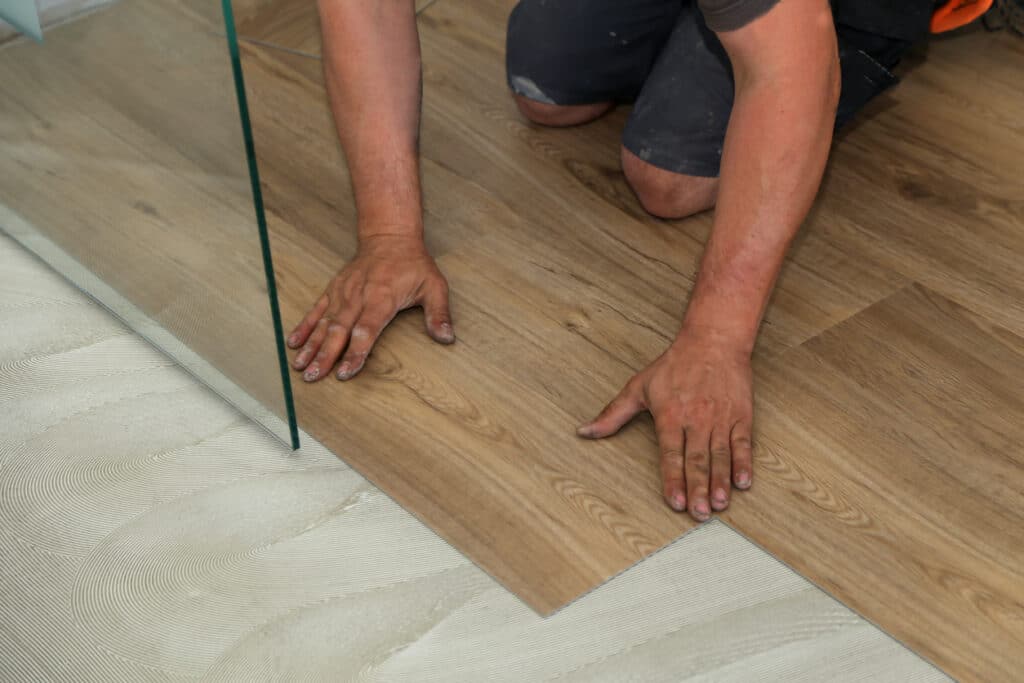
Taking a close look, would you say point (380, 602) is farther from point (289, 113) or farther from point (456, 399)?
point (289, 113)

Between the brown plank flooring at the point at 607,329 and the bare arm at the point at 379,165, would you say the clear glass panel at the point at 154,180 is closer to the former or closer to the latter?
the brown plank flooring at the point at 607,329

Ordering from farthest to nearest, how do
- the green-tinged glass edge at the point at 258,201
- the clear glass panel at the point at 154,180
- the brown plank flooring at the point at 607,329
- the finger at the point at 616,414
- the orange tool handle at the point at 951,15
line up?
the orange tool handle at the point at 951,15 → the finger at the point at 616,414 → the brown plank flooring at the point at 607,329 → the clear glass panel at the point at 154,180 → the green-tinged glass edge at the point at 258,201

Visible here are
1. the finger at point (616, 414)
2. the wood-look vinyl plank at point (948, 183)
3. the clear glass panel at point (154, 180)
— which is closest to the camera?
the clear glass panel at point (154, 180)

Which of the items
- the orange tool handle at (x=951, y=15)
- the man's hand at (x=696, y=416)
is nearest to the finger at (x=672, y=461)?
the man's hand at (x=696, y=416)

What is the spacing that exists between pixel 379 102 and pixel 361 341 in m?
0.32

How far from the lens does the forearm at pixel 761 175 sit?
1.32 metres

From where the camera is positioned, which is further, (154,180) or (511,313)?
(511,313)

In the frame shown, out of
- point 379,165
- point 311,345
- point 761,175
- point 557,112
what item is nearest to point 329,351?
point 311,345

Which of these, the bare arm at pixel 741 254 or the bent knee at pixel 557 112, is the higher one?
the bare arm at pixel 741 254

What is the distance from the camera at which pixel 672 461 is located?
1.31 m

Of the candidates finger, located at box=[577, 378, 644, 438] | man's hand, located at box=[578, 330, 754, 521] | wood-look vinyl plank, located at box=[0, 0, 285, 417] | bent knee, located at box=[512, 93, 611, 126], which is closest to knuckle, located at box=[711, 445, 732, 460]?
man's hand, located at box=[578, 330, 754, 521]

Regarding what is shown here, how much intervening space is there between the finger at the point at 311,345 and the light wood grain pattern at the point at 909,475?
512 mm

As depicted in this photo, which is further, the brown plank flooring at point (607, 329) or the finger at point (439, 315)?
the finger at point (439, 315)

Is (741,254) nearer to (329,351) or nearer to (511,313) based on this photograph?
(511,313)
